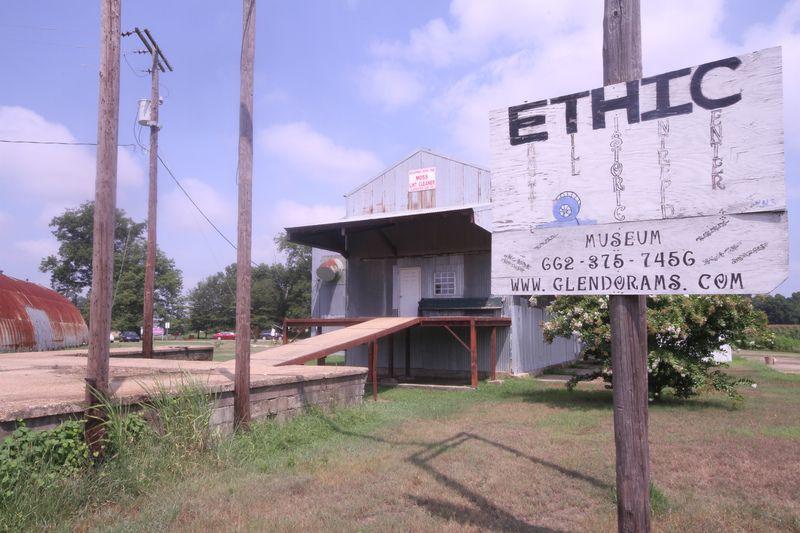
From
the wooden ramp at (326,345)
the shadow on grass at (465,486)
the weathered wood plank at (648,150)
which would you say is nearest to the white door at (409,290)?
the wooden ramp at (326,345)

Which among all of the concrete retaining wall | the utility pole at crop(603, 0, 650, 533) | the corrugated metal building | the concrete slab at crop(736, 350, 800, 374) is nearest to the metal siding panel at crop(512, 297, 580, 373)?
the corrugated metal building

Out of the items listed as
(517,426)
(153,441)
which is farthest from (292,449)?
(517,426)

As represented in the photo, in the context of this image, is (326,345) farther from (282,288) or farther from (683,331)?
(282,288)

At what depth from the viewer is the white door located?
18125 mm

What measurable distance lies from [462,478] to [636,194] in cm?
366

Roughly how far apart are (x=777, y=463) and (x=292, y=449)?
553 centimetres

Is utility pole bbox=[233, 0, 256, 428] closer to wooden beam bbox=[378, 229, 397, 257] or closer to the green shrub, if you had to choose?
the green shrub

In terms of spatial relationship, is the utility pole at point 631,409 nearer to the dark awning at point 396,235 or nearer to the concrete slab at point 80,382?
the concrete slab at point 80,382

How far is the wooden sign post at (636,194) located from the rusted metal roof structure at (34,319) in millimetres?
23989

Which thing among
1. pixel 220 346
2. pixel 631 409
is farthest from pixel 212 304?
pixel 631 409

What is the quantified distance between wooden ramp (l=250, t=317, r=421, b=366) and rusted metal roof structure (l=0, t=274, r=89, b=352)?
15.4 meters

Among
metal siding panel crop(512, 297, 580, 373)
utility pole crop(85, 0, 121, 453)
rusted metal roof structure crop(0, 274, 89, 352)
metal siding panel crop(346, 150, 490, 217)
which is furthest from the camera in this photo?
rusted metal roof structure crop(0, 274, 89, 352)

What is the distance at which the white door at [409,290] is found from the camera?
1812 cm

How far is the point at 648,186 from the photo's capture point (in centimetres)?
314
